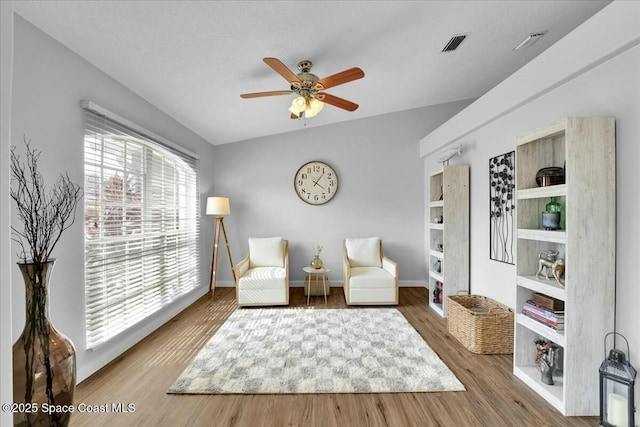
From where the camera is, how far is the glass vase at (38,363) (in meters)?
1.32

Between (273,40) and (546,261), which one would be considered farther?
(273,40)

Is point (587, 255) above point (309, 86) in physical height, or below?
below

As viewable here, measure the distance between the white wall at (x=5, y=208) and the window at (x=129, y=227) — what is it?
4.90ft

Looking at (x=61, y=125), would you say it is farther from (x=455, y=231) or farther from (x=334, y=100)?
Answer: (x=455, y=231)

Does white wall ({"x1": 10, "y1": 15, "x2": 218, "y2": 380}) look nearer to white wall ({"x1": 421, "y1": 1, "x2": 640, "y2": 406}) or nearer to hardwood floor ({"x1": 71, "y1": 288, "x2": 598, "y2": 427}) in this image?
hardwood floor ({"x1": 71, "y1": 288, "x2": 598, "y2": 427})

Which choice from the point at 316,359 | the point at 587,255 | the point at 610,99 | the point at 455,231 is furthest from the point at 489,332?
the point at 610,99

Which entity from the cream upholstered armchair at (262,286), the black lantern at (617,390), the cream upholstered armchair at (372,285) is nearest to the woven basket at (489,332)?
the black lantern at (617,390)

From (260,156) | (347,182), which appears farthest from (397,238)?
(260,156)

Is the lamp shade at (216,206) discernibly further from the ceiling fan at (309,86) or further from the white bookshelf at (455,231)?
the white bookshelf at (455,231)

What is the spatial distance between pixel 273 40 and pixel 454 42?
1745 millimetres

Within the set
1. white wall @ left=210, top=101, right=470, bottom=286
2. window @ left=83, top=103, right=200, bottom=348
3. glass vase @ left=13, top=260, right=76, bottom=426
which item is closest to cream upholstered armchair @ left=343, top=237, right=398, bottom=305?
white wall @ left=210, top=101, right=470, bottom=286

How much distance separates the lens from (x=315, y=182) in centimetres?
505

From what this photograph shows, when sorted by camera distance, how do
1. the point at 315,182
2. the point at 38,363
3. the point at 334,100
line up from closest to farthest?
the point at 38,363 < the point at 334,100 < the point at 315,182

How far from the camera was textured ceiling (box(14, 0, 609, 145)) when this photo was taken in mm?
1929
